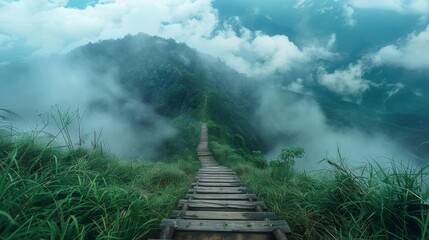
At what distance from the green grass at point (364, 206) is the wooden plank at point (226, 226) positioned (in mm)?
247

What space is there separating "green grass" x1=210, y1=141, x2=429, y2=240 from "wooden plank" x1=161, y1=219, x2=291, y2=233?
0.25 meters

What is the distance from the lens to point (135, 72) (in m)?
86.7

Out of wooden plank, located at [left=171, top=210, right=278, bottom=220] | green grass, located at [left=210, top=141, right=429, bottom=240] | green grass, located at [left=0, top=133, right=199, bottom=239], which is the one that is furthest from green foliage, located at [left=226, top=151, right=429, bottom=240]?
green grass, located at [left=0, top=133, right=199, bottom=239]

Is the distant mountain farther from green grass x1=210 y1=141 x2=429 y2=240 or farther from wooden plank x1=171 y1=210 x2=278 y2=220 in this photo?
green grass x1=210 y1=141 x2=429 y2=240

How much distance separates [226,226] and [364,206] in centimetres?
150

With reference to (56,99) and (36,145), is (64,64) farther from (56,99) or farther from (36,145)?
(36,145)

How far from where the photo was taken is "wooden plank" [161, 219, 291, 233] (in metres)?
3.24

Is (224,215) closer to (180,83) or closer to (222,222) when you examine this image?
(222,222)

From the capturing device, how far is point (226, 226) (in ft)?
10.8

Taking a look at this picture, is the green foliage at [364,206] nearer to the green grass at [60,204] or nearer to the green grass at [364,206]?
the green grass at [364,206]

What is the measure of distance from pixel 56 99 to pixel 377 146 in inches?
5671

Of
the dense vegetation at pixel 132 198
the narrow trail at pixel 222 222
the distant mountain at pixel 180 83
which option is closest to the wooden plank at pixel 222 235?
the narrow trail at pixel 222 222

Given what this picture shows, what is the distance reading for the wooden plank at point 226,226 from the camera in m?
3.24

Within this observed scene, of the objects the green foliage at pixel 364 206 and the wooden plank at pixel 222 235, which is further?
the wooden plank at pixel 222 235
